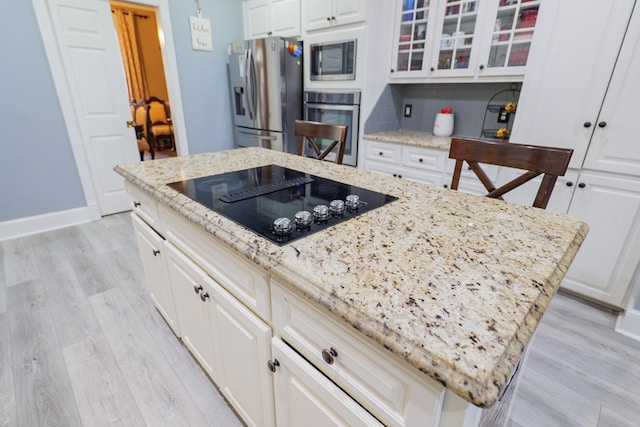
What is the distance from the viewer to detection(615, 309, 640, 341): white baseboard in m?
1.72

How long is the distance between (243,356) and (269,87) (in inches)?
110

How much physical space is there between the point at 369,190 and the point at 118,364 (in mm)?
1527

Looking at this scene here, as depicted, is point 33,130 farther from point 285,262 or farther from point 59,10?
point 285,262

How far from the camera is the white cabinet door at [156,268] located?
4.67 ft

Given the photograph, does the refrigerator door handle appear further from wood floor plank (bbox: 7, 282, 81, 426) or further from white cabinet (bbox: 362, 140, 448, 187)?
wood floor plank (bbox: 7, 282, 81, 426)

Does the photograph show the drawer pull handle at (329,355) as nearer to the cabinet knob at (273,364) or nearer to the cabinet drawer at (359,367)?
the cabinet drawer at (359,367)

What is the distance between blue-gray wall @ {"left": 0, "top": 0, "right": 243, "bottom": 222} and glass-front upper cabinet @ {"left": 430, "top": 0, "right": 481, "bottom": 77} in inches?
95.9

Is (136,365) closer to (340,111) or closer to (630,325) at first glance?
(340,111)

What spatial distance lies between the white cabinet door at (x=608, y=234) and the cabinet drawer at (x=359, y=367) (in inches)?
77.2

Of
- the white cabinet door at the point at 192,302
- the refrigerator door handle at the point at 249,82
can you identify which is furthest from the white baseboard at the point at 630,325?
the refrigerator door handle at the point at 249,82

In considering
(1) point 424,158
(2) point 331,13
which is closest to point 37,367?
(1) point 424,158

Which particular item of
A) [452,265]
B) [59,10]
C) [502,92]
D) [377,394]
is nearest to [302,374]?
[377,394]

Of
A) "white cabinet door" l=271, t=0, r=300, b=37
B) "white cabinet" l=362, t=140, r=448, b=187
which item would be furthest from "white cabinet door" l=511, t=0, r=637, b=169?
"white cabinet door" l=271, t=0, r=300, b=37

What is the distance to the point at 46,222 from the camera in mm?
2922
